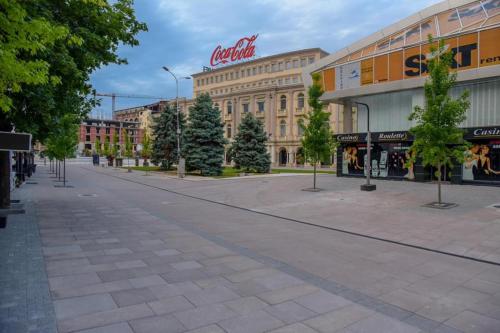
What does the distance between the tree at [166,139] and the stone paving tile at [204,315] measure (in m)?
38.1

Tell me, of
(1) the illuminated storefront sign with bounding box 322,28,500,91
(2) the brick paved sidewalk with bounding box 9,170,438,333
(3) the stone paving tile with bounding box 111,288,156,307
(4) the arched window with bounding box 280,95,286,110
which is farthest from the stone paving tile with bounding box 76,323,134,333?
(4) the arched window with bounding box 280,95,286,110

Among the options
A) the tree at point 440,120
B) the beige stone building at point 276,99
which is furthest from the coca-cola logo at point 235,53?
the tree at point 440,120

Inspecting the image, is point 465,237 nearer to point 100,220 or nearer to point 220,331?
point 220,331

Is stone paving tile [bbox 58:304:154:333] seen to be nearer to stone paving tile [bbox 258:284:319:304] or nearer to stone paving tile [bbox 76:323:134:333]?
stone paving tile [bbox 76:323:134:333]

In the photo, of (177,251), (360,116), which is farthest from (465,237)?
(360,116)

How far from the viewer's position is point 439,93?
49.0 ft

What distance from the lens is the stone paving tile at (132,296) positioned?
4973mm

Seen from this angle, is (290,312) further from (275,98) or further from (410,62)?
(275,98)

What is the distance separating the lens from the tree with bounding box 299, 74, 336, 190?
69.0 ft

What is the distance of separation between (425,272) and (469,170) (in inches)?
809

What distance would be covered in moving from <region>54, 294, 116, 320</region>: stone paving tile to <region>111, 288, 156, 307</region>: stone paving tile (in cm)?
10

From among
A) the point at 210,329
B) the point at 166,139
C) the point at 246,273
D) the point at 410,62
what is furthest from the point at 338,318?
the point at 166,139

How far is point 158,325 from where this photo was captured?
169 inches

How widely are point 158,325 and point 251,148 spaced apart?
35.0 metres
